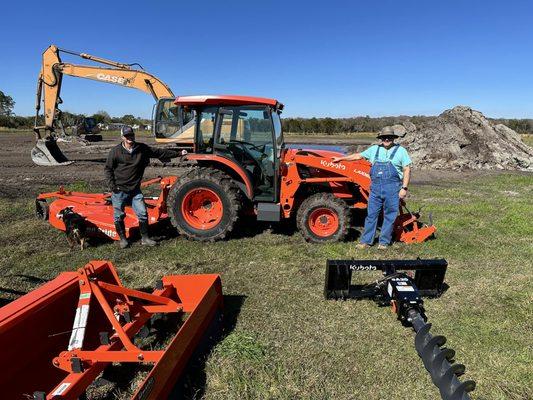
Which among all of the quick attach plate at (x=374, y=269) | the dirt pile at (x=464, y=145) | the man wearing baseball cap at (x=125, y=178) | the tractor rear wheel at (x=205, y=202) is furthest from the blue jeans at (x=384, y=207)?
the dirt pile at (x=464, y=145)

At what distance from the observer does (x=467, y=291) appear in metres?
4.47

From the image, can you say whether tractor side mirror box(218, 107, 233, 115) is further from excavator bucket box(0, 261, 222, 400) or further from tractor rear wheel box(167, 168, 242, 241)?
excavator bucket box(0, 261, 222, 400)

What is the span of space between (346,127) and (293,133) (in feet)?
24.1

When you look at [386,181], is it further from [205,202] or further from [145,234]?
[145,234]

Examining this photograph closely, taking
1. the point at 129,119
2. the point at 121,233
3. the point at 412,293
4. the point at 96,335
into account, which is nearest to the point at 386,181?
the point at 412,293

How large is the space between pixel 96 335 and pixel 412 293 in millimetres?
2882

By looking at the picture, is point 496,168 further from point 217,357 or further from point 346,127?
point 346,127

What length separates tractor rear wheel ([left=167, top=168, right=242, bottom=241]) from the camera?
606cm

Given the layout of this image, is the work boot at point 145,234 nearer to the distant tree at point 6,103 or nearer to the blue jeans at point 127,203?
the blue jeans at point 127,203

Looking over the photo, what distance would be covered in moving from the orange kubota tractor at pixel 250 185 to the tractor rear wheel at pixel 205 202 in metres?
0.02

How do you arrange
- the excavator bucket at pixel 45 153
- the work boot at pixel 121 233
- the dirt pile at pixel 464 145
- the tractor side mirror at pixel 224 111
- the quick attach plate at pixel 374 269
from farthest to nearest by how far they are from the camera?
the dirt pile at pixel 464 145
the excavator bucket at pixel 45 153
the tractor side mirror at pixel 224 111
the work boot at pixel 121 233
the quick attach plate at pixel 374 269

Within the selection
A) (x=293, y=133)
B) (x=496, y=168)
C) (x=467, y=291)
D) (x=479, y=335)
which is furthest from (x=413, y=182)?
(x=293, y=133)

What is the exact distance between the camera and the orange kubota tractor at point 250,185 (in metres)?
6.05

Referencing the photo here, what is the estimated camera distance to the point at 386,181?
220 inches
